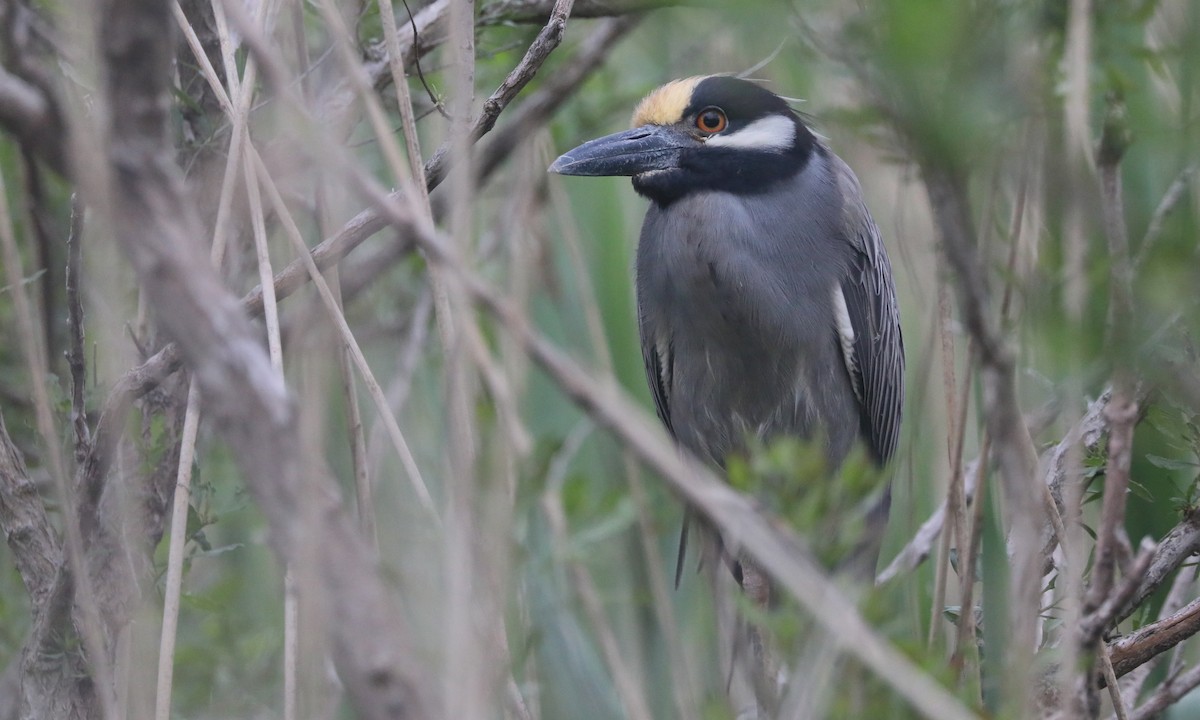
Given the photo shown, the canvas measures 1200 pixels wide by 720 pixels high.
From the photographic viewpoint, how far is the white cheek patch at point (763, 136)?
2291mm

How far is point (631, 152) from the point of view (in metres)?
2.22

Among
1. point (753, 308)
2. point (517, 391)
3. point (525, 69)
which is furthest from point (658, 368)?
point (525, 69)

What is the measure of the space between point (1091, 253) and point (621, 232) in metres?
1.70

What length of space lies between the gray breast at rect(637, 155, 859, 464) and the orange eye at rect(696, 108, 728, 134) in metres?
0.13

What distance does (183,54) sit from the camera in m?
1.87

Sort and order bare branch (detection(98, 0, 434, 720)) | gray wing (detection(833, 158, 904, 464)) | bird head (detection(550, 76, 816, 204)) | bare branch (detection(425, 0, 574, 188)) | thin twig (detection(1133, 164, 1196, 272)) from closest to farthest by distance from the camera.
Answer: bare branch (detection(98, 0, 434, 720)), thin twig (detection(1133, 164, 1196, 272)), bare branch (detection(425, 0, 574, 188)), bird head (detection(550, 76, 816, 204)), gray wing (detection(833, 158, 904, 464))

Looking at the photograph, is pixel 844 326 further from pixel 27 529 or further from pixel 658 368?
pixel 27 529

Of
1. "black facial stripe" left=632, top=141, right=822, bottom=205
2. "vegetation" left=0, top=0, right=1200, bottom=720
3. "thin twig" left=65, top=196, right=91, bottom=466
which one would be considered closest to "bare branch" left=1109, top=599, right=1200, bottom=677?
"vegetation" left=0, top=0, right=1200, bottom=720

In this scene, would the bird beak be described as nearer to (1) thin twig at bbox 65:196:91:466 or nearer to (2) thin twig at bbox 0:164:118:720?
(1) thin twig at bbox 65:196:91:466

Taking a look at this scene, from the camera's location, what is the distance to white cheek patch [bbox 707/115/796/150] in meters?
2.29

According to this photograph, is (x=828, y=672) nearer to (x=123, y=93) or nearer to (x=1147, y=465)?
(x=123, y=93)

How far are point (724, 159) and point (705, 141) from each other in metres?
0.05

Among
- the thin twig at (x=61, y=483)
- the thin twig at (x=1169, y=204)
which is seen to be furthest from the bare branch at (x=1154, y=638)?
the thin twig at (x=61, y=483)

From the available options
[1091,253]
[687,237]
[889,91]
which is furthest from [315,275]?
[687,237]
